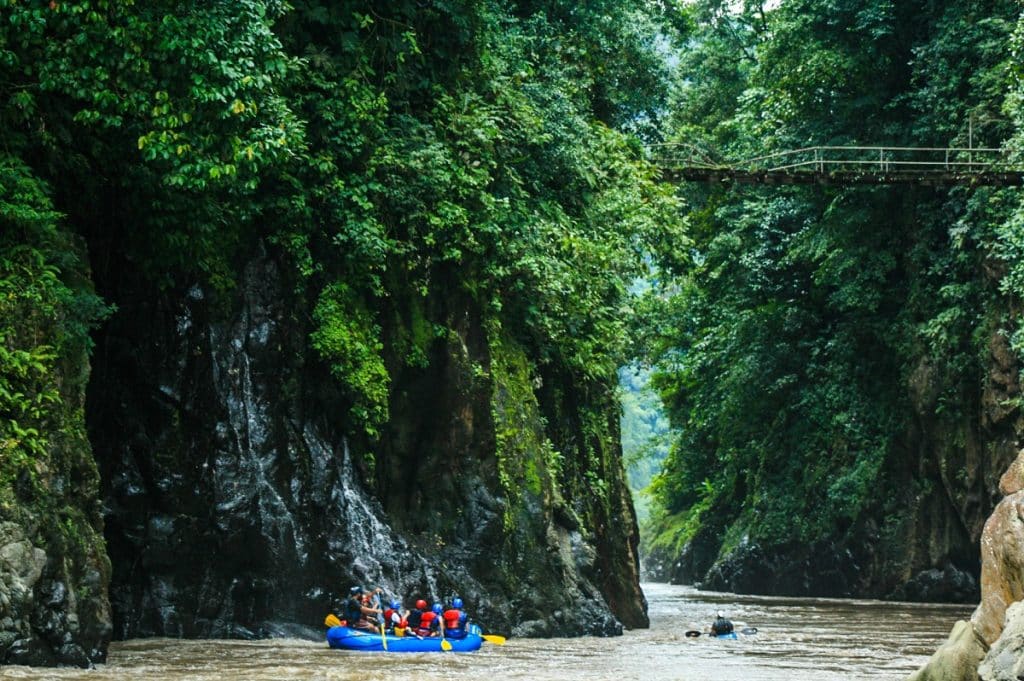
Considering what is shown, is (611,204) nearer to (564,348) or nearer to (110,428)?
(564,348)

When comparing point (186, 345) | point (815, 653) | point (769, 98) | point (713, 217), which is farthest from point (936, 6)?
point (186, 345)

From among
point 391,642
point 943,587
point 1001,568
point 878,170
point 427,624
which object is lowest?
point 391,642

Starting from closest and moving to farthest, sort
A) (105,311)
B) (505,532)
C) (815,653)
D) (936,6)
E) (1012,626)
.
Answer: (1012,626), (105,311), (815,653), (505,532), (936,6)

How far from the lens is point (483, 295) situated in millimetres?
20203

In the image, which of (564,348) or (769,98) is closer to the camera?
(564,348)

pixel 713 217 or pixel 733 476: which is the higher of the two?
pixel 713 217

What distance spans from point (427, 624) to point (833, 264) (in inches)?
689

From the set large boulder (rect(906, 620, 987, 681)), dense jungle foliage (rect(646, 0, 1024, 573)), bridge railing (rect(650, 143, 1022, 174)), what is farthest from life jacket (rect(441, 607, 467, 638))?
bridge railing (rect(650, 143, 1022, 174))

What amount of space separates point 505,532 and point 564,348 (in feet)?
13.1

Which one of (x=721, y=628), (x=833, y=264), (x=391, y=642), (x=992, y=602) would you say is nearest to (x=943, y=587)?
(x=833, y=264)

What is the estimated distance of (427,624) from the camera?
655 inches

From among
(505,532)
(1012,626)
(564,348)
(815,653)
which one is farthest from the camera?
(564,348)

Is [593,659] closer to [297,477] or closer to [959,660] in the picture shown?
[297,477]

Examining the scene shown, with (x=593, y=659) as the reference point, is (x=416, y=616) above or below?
above
